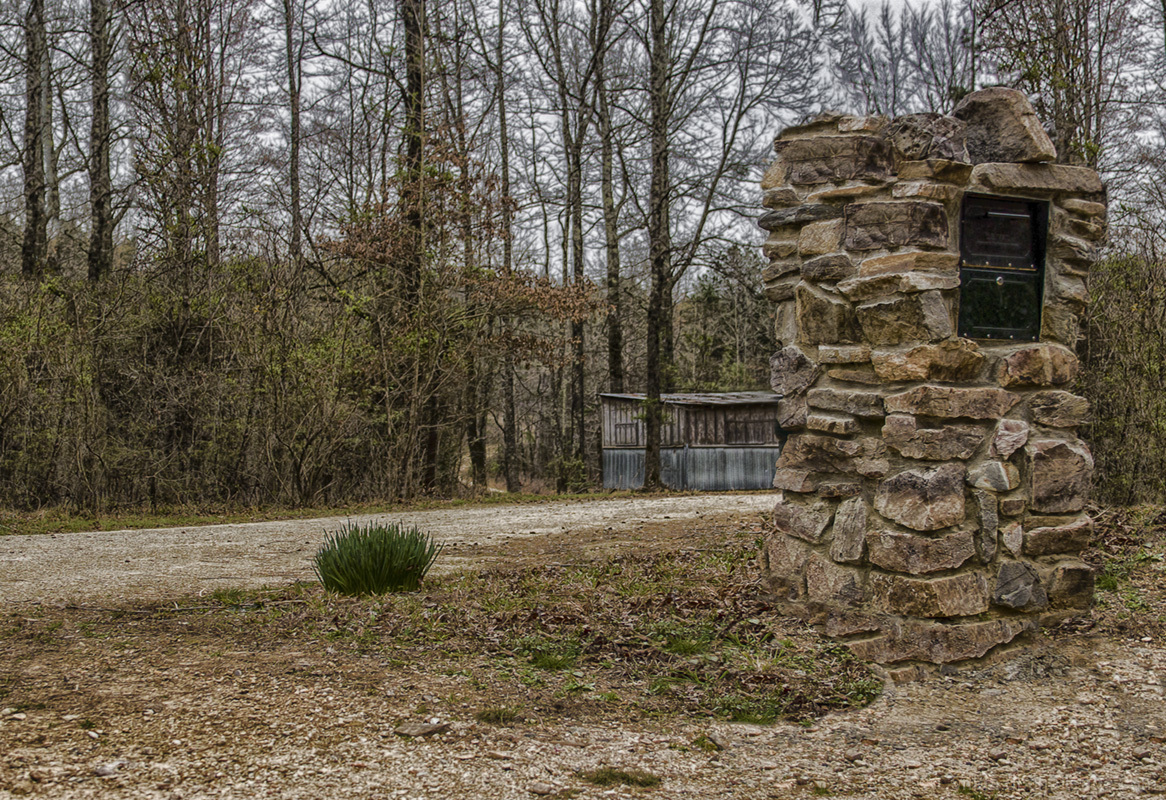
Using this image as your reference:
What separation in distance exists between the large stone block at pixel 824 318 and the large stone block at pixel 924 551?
1.03 metres

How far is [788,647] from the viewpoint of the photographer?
4660mm

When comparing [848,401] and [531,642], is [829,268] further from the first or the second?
[531,642]

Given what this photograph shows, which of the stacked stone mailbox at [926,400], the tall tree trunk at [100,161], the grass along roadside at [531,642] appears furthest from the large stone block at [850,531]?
the tall tree trunk at [100,161]

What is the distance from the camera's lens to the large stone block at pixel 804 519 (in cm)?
484

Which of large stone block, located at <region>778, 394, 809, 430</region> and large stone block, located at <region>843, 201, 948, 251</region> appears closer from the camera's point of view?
large stone block, located at <region>843, 201, 948, 251</region>

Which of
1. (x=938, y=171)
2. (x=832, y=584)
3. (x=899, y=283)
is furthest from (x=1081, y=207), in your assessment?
(x=832, y=584)

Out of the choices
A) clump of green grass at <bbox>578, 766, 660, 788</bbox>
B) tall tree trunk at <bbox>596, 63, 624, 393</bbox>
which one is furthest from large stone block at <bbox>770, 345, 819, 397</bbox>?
tall tree trunk at <bbox>596, 63, 624, 393</bbox>

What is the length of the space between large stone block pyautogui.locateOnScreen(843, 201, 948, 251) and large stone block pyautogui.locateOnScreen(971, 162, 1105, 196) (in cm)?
30

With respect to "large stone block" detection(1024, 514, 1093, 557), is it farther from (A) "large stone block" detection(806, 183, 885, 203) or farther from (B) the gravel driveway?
(B) the gravel driveway

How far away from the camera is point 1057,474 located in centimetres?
468

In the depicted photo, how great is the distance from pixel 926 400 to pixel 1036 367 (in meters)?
0.68

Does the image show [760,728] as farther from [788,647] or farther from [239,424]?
[239,424]

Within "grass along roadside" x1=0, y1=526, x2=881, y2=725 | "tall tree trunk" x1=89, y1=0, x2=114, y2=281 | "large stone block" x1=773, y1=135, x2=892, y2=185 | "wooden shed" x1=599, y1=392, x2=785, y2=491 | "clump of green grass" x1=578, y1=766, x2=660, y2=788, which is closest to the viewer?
"clump of green grass" x1=578, y1=766, x2=660, y2=788

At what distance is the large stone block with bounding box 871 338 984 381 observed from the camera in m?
4.49
